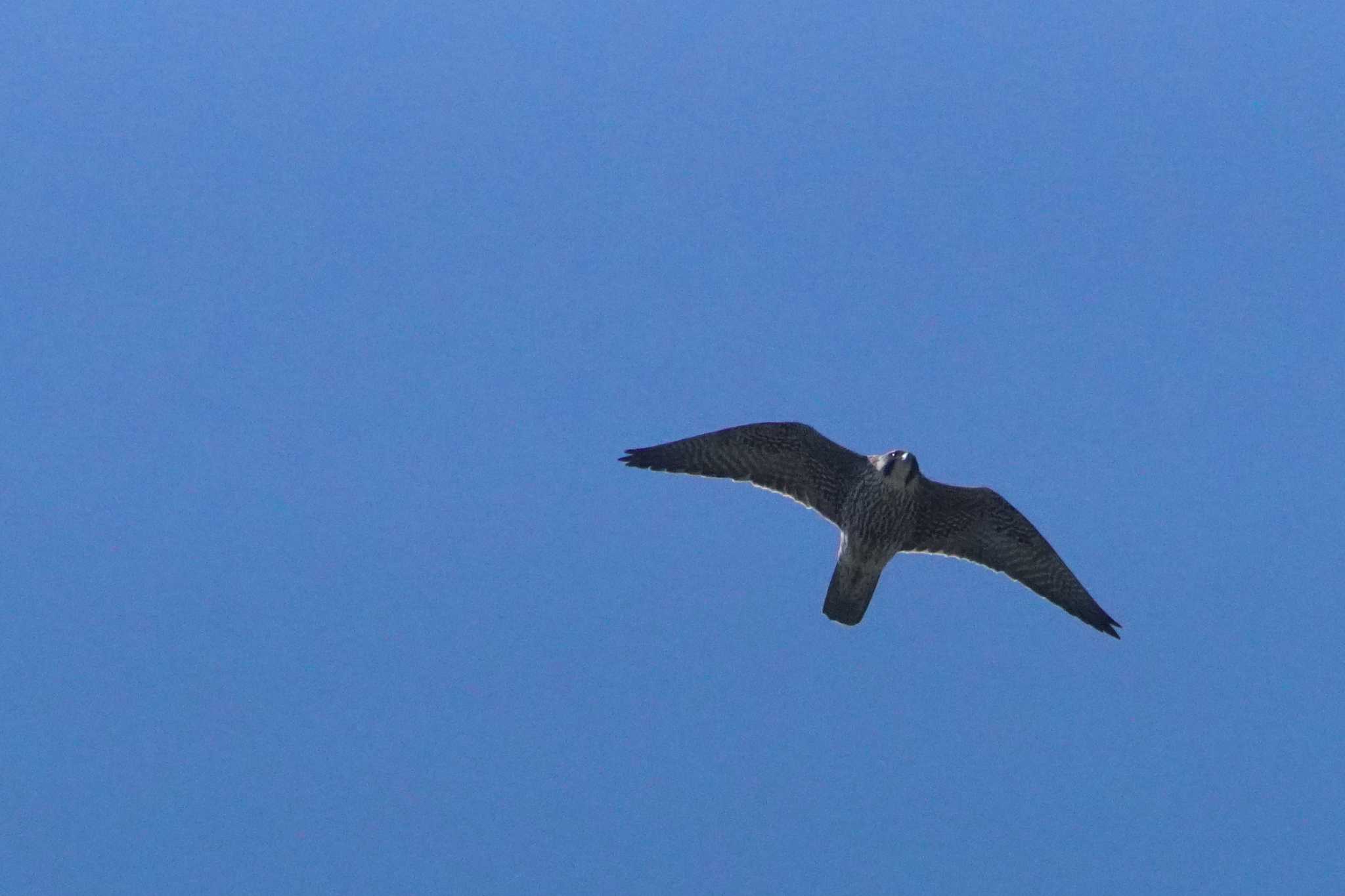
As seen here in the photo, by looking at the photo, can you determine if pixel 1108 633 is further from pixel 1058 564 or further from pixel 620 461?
pixel 620 461

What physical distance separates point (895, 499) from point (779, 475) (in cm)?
98

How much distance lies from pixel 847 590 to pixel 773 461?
1.19m

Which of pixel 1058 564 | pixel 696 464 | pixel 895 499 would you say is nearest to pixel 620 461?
pixel 696 464

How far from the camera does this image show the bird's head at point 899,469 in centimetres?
1891

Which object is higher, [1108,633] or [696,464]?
[696,464]

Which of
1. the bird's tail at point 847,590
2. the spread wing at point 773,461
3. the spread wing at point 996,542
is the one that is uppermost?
the spread wing at point 773,461

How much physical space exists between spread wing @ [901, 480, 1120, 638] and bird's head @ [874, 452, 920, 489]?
0.32 m

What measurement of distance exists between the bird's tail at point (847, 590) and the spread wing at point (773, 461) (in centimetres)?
40

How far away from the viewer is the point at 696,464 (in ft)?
63.7

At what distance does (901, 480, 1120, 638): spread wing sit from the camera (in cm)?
1938

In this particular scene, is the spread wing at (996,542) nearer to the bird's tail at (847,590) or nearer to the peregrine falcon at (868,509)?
the peregrine falcon at (868,509)

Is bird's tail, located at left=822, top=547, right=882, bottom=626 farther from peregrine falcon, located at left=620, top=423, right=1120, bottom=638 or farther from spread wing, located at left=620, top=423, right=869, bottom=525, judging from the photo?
spread wing, located at left=620, top=423, right=869, bottom=525

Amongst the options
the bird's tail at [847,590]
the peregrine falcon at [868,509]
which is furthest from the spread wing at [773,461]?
the bird's tail at [847,590]

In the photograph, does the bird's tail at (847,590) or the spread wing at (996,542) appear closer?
the bird's tail at (847,590)
